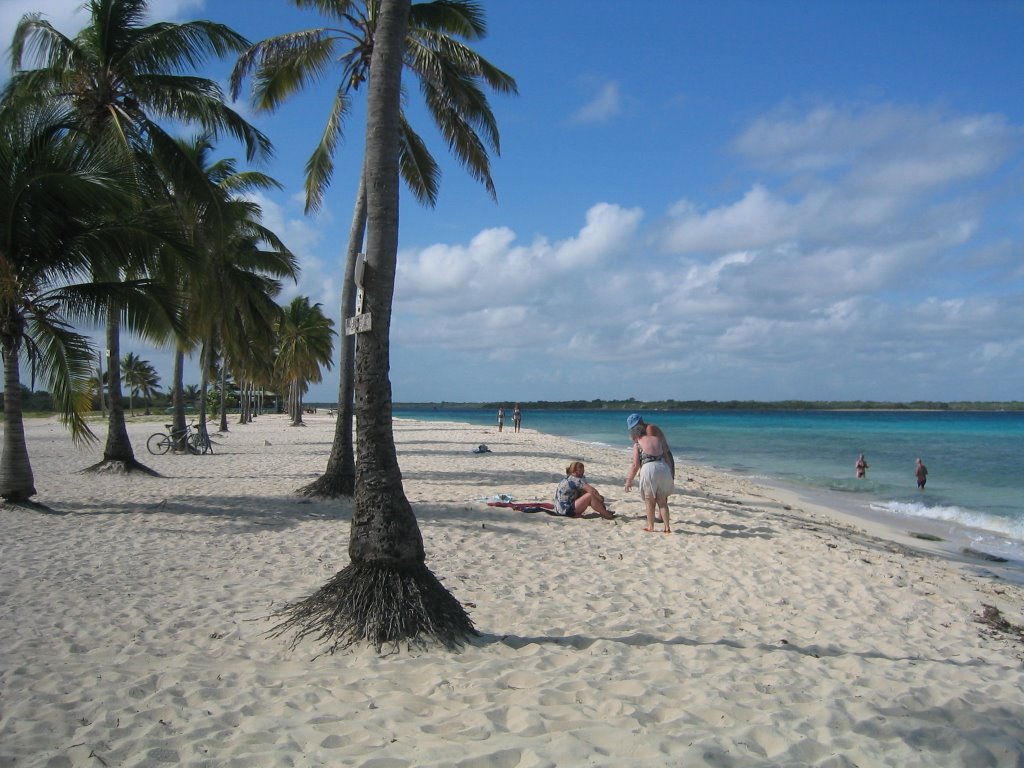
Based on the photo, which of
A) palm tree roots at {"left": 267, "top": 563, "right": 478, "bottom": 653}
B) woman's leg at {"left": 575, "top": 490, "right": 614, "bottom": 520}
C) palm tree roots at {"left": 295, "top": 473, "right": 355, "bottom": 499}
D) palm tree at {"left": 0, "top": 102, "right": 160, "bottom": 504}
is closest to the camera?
palm tree roots at {"left": 267, "top": 563, "right": 478, "bottom": 653}

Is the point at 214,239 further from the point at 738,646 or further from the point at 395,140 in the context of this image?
the point at 738,646

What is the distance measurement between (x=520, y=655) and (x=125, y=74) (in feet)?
39.4

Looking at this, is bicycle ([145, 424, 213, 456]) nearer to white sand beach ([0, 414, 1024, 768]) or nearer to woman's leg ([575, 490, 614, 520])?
white sand beach ([0, 414, 1024, 768])

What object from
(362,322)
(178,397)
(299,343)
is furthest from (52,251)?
(299,343)

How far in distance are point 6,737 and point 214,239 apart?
1029 centimetres

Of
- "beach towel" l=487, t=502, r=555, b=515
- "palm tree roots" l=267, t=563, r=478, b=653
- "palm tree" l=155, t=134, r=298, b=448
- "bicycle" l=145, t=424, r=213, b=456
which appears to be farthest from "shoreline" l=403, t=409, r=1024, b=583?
"bicycle" l=145, t=424, r=213, b=456

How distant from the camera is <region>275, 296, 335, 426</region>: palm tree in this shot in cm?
4406

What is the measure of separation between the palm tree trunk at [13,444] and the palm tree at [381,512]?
19.9 feet

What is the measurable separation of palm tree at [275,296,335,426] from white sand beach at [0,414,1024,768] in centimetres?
3657

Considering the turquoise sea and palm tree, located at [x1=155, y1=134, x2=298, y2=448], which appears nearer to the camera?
palm tree, located at [x1=155, y1=134, x2=298, y2=448]

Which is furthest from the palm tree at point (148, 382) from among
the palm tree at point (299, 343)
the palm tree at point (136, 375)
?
the palm tree at point (299, 343)

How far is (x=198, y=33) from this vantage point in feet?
38.6

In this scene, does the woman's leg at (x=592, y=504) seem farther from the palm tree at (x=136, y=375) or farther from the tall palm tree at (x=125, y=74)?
the palm tree at (x=136, y=375)

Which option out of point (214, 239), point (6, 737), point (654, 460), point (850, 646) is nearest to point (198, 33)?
point (214, 239)
